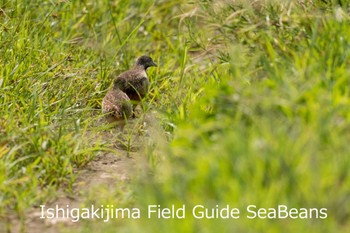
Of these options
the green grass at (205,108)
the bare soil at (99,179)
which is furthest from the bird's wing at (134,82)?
the bare soil at (99,179)

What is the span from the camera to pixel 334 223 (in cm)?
415

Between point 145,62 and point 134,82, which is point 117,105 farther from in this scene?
point 145,62

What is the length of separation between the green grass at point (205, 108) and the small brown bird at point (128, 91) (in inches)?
6.3

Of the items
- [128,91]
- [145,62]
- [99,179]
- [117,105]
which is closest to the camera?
[99,179]

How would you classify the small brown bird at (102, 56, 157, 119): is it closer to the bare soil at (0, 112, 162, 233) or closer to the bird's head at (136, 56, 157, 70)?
the bird's head at (136, 56, 157, 70)

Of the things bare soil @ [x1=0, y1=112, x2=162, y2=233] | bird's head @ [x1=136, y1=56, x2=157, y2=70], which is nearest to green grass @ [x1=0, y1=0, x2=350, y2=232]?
bare soil @ [x1=0, y1=112, x2=162, y2=233]

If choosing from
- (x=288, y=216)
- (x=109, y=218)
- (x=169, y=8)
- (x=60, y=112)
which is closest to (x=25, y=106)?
(x=60, y=112)

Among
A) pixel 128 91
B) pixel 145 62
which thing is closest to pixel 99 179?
pixel 128 91

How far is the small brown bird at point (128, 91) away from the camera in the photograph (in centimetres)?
718

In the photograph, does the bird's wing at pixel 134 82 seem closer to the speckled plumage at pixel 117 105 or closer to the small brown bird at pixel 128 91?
the small brown bird at pixel 128 91

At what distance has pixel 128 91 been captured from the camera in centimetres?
773

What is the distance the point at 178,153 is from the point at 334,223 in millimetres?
1043

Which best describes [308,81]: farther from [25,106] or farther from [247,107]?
[25,106]

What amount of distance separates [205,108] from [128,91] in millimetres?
1667
